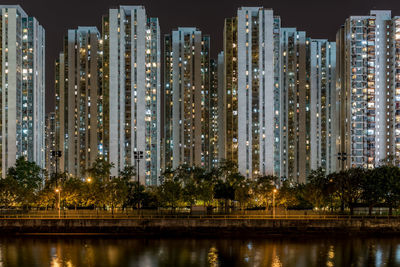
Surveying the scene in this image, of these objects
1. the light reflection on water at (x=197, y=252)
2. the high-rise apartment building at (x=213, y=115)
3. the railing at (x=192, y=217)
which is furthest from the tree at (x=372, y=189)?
the high-rise apartment building at (x=213, y=115)

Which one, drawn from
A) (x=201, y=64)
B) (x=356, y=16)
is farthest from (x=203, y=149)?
(x=356, y=16)

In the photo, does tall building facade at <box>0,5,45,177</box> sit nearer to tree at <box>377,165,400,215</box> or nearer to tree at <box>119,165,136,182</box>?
tree at <box>119,165,136,182</box>

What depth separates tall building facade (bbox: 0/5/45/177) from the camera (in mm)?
121000

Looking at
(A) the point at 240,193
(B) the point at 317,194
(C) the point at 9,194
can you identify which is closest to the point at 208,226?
(A) the point at 240,193

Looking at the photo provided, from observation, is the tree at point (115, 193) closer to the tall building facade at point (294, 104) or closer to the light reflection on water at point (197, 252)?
the light reflection on water at point (197, 252)

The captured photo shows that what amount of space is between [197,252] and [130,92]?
84.3 m

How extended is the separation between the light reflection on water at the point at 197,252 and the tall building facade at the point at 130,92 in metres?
69.6

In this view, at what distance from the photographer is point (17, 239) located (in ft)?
169

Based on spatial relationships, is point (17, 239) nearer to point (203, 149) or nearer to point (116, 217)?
point (116, 217)

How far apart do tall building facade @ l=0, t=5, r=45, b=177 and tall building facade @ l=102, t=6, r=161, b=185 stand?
2424 centimetres

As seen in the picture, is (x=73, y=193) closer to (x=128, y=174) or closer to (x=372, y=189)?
(x=128, y=174)

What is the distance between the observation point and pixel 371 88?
127 meters

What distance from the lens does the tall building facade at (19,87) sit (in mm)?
121000

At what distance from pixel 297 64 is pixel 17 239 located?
12223cm
